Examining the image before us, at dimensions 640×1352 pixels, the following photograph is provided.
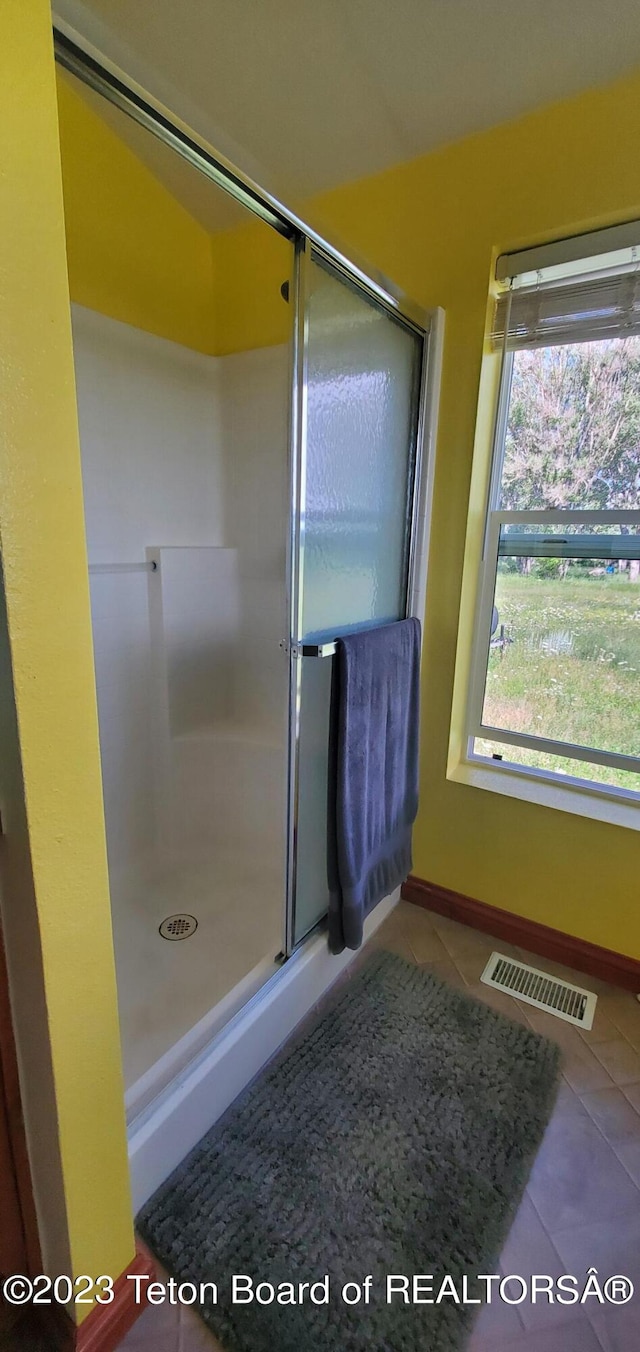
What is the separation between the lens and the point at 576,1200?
1.12 metres

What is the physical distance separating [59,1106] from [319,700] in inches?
35.2

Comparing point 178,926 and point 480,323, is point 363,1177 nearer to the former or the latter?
point 178,926

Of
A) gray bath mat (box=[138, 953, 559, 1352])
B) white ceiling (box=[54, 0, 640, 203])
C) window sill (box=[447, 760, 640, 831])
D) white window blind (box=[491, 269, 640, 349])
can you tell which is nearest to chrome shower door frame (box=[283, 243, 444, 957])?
white window blind (box=[491, 269, 640, 349])

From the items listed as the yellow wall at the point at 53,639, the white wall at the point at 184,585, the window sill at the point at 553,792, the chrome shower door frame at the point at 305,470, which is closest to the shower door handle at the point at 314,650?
the chrome shower door frame at the point at 305,470

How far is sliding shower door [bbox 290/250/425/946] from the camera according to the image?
1.24 metres

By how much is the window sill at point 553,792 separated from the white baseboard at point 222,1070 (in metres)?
0.69

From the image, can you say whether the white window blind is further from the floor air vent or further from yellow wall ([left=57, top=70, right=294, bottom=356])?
the floor air vent

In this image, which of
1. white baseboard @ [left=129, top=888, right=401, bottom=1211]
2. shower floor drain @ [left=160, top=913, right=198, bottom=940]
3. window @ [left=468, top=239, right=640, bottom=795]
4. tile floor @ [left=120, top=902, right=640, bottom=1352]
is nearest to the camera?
tile floor @ [left=120, top=902, right=640, bottom=1352]

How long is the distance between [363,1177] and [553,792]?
1.08 metres

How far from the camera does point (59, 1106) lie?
0.75 metres

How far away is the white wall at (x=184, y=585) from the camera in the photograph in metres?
1.67

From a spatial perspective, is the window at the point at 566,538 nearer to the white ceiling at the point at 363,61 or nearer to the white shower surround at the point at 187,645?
the white ceiling at the point at 363,61

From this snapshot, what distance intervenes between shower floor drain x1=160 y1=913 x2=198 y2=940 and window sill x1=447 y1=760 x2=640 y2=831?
95 centimetres

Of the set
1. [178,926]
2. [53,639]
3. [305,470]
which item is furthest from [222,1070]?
[305,470]
